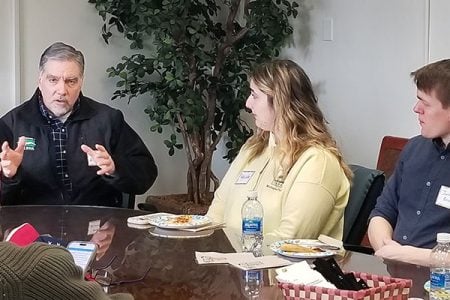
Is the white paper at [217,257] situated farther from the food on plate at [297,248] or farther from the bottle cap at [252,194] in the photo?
the bottle cap at [252,194]

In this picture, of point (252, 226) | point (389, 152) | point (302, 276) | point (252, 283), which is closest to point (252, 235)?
point (252, 226)

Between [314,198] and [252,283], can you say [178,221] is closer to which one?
[314,198]

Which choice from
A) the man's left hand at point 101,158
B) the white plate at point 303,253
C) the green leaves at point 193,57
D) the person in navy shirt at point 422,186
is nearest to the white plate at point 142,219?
the man's left hand at point 101,158

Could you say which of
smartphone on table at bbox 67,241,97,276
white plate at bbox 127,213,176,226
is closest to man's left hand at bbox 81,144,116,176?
white plate at bbox 127,213,176,226

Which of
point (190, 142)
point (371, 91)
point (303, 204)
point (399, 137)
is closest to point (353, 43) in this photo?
point (371, 91)

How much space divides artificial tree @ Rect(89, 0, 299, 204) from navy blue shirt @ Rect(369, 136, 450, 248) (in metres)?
1.87

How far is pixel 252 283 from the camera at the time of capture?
75.1 inches

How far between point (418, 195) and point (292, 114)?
0.53 m

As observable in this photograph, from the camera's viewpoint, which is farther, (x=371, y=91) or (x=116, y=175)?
(x=371, y=91)

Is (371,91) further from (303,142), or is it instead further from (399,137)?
(303,142)

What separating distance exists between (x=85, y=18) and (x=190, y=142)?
985mm

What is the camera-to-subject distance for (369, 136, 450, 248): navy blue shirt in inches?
99.4

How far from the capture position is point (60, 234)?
2.47 m

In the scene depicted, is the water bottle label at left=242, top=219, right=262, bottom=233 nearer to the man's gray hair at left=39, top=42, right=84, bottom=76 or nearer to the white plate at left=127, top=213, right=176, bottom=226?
the white plate at left=127, top=213, right=176, bottom=226
